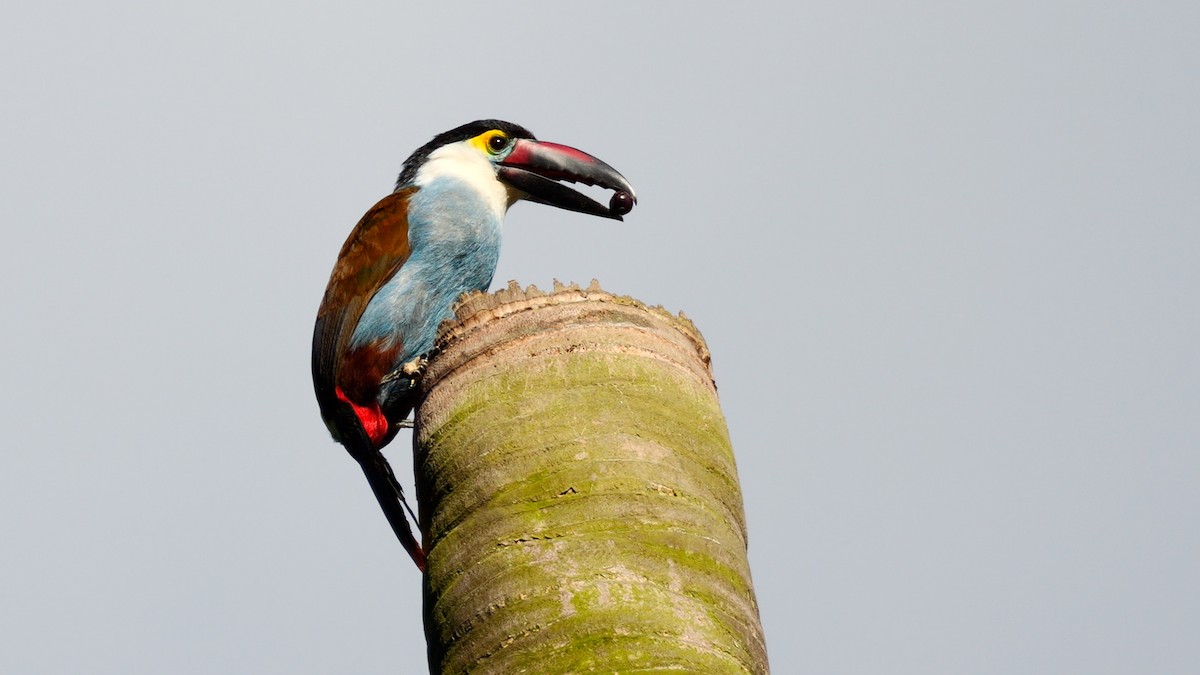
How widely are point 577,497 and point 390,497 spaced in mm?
1918

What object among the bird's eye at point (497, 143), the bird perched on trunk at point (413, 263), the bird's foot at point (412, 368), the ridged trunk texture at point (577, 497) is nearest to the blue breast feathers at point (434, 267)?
the bird perched on trunk at point (413, 263)

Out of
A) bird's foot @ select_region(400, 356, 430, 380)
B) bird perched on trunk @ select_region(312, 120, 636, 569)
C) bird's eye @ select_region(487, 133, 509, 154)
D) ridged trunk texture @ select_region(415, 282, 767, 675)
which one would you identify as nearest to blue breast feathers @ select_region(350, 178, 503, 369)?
bird perched on trunk @ select_region(312, 120, 636, 569)

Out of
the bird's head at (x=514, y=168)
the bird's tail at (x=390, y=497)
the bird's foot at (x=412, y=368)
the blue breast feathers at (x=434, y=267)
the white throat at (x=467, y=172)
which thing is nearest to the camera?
the bird's tail at (x=390, y=497)

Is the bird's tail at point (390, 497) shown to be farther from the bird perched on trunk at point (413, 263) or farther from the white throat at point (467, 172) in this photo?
the white throat at point (467, 172)

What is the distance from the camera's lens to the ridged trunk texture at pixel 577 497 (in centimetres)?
314

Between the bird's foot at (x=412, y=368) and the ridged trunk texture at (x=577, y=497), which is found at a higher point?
the bird's foot at (x=412, y=368)

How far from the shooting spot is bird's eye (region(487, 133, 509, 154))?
7.08 m

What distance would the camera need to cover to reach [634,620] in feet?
10.2

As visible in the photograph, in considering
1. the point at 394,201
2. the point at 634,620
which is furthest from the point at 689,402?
the point at 394,201

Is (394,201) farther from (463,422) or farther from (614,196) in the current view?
(463,422)

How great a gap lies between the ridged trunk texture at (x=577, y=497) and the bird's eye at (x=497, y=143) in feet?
10.1

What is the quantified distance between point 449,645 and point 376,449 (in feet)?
7.10

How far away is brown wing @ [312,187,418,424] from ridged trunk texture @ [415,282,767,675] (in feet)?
5.39

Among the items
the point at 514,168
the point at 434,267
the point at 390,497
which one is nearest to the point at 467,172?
the point at 514,168
